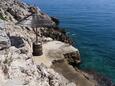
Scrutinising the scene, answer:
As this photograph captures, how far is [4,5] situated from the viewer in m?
50.9

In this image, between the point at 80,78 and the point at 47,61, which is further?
the point at 47,61

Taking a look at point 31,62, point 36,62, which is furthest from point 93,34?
point 31,62

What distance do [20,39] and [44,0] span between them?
86.6 m

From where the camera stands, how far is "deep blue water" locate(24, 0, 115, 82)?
3788cm

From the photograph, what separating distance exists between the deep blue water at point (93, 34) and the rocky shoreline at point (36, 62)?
3743mm

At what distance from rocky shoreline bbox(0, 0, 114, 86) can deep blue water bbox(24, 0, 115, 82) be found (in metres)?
3.74

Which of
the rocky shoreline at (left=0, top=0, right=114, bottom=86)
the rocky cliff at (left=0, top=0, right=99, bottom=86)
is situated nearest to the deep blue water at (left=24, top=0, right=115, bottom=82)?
the rocky shoreline at (left=0, top=0, right=114, bottom=86)

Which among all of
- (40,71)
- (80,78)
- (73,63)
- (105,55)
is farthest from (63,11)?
(40,71)

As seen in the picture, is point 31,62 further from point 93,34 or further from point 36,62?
point 93,34

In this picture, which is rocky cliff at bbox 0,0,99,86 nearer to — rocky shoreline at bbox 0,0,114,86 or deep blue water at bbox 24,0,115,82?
rocky shoreline at bbox 0,0,114,86

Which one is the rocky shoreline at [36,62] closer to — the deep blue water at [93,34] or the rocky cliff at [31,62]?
the rocky cliff at [31,62]

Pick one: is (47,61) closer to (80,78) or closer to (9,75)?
(80,78)

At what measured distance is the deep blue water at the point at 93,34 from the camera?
124 ft

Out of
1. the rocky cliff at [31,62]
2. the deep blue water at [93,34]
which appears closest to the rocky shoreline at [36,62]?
the rocky cliff at [31,62]
